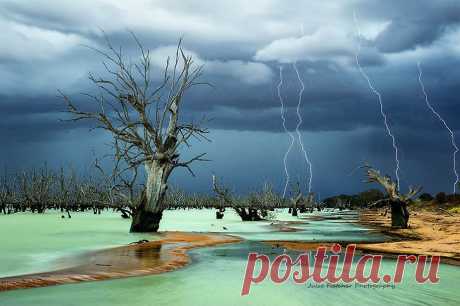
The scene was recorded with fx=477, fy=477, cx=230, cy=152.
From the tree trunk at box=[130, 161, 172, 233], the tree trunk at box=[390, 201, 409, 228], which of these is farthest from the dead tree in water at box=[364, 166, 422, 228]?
the tree trunk at box=[130, 161, 172, 233]

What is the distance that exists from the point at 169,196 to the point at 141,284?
113 meters

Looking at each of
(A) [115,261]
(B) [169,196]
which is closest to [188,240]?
(A) [115,261]

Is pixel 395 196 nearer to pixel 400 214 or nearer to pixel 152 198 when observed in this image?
pixel 400 214

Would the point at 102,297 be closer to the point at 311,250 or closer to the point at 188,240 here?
the point at 311,250

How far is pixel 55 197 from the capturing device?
8638 cm

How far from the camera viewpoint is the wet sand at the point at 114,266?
7614 mm

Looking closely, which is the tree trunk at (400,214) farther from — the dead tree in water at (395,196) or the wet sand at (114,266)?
the wet sand at (114,266)

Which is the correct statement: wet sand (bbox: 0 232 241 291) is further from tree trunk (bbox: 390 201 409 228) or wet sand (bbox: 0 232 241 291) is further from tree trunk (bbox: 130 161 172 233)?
tree trunk (bbox: 390 201 409 228)

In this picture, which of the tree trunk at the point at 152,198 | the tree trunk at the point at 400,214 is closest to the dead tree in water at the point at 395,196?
the tree trunk at the point at 400,214

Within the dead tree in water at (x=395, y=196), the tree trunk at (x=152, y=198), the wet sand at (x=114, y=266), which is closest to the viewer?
the wet sand at (x=114, y=266)

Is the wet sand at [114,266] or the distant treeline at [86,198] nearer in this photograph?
the wet sand at [114,266]

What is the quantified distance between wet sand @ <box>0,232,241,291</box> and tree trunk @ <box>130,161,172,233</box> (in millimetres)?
6316

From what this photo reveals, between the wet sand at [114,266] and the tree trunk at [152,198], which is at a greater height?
the tree trunk at [152,198]

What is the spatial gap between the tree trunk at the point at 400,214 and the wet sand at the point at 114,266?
17.2 metres
